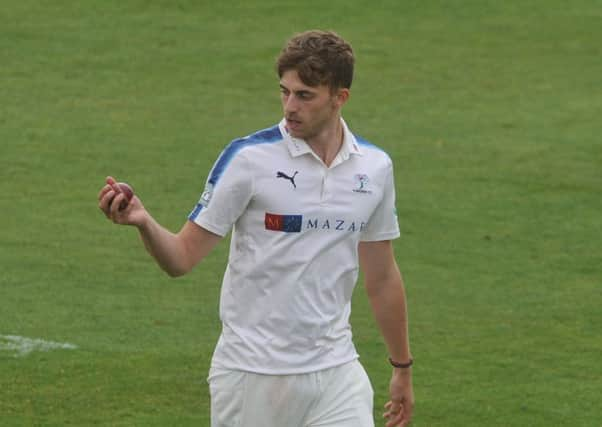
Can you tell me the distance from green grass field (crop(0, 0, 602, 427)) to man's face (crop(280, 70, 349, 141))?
3.30m

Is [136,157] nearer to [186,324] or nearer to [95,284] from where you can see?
[95,284]

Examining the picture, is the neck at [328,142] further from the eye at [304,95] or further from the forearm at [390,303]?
the forearm at [390,303]

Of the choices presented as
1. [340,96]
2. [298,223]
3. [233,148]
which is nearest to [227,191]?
[233,148]

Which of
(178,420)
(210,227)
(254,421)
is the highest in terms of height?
(210,227)

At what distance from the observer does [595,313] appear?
11.1 meters

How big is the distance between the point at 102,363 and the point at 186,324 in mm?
1045

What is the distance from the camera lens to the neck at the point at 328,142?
5.77 m

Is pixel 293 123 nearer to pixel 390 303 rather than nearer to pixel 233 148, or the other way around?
pixel 233 148

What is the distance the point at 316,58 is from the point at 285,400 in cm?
120

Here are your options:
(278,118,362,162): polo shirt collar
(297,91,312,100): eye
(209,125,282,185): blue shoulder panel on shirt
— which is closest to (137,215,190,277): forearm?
(209,125,282,185): blue shoulder panel on shirt

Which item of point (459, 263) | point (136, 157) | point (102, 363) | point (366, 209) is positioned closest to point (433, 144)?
point (136, 157)

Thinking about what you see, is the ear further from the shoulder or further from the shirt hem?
the shirt hem

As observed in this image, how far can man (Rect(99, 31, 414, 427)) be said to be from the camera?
5.62 meters

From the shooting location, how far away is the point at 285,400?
5723 millimetres
